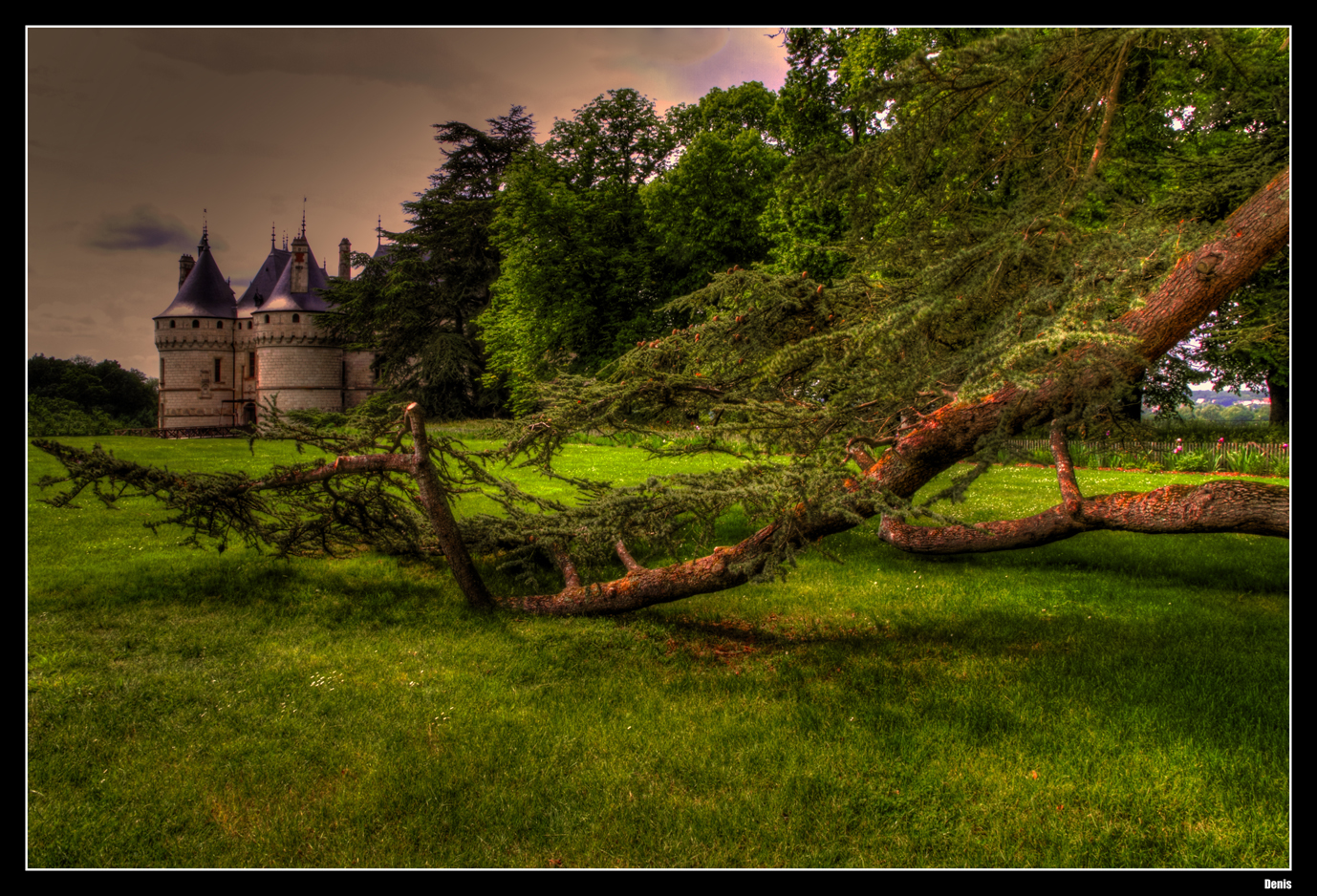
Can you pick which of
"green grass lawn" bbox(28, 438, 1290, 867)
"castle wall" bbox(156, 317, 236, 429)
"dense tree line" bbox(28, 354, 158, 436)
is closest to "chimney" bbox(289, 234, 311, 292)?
"castle wall" bbox(156, 317, 236, 429)

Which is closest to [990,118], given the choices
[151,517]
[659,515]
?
[659,515]

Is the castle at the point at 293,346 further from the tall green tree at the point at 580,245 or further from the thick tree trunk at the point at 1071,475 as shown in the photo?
the thick tree trunk at the point at 1071,475

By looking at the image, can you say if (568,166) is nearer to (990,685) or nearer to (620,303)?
(620,303)

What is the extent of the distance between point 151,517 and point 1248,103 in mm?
13631

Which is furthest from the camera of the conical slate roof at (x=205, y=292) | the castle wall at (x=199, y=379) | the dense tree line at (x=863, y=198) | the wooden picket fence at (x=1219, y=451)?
the conical slate roof at (x=205, y=292)

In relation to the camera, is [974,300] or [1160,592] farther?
[1160,592]

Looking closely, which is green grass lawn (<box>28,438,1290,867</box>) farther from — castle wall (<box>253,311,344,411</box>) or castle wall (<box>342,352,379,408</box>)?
castle wall (<box>342,352,379,408</box>)

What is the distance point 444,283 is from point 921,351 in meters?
33.8

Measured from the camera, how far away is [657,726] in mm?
4172

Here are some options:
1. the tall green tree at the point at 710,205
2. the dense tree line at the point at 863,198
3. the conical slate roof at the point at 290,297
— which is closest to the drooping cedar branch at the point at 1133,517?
the dense tree line at the point at 863,198

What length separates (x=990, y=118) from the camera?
5.95 meters

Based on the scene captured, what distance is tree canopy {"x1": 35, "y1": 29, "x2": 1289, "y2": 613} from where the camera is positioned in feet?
14.3

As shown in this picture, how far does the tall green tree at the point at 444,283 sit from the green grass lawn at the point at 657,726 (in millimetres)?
26623

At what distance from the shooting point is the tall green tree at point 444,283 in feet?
109
